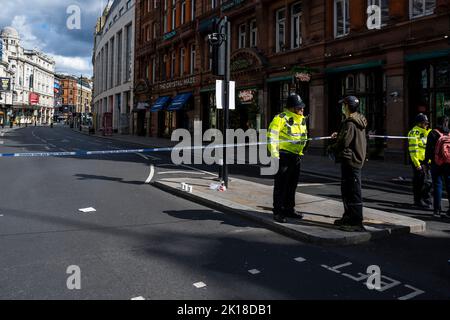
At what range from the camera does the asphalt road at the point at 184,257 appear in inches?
141

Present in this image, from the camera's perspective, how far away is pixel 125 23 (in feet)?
165

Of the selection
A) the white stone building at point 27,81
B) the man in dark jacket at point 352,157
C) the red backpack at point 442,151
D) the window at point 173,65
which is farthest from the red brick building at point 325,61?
the white stone building at point 27,81

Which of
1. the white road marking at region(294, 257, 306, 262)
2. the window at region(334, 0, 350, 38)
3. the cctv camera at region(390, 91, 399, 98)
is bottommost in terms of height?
the white road marking at region(294, 257, 306, 262)

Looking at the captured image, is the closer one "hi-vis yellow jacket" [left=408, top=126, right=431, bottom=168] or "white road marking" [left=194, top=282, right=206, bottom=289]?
"white road marking" [left=194, top=282, right=206, bottom=289]

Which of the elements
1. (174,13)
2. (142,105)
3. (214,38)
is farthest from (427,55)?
(142,105)

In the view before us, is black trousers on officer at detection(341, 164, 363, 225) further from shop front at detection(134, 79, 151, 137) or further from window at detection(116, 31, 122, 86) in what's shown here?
window at detection(116, 31, 122, 86)

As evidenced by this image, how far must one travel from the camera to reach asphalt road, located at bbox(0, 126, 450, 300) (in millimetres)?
3578

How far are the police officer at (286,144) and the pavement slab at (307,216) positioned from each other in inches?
12.9

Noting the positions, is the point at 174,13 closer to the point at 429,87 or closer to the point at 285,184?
the point at 429,87

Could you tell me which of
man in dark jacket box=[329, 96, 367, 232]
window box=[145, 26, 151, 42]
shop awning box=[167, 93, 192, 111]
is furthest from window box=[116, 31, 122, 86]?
man in dark jacket box=[329, 96, 367, 232]

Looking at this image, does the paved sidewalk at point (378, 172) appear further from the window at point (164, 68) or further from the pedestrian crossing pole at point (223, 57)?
the window at point (164, 68)

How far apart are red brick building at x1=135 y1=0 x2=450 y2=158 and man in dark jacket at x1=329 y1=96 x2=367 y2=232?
11178 mm

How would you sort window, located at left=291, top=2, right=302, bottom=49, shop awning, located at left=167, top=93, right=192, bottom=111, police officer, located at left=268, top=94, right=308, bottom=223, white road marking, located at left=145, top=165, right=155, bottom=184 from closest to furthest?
police officer, located at left=268, top=94, right=308, bottom=223 < white road marking, located at left=145, top=165, right=155, bottom=184 < window, located at left=291, top=2, right=302, bottom=49 < shop awning, located at left=167, top=93, right=192, bottom=111
